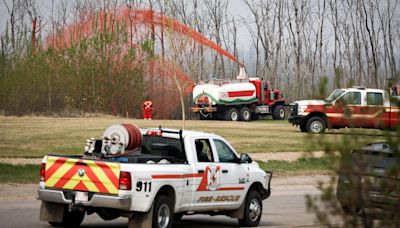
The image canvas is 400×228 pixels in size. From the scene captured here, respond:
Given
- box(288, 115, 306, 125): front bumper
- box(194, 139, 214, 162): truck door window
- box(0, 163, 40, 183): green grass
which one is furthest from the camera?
box(288, 115, 306, 125): front bumper

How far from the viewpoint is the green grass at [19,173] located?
22219mm

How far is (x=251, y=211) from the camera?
15.4 meters

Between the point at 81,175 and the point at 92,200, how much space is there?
0.43 metres

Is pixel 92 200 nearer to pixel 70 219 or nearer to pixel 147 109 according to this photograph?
pixel 70 219

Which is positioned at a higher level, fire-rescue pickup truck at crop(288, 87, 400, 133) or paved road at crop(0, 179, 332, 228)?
fire-rescue pickup truck at crop(288, 87, 400, 133)

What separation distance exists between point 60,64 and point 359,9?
108ft

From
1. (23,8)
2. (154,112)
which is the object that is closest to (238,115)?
(154,112)

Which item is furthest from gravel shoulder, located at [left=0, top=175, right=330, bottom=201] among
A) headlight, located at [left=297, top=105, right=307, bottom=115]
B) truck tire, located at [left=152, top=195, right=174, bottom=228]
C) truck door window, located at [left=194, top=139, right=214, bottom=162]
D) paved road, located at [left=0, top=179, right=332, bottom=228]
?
headlight, located at [left=297, top=105, right=307, bottom=115]

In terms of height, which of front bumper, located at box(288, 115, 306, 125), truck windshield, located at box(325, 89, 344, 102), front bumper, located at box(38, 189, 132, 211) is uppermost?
truck windshield, located at box(325, 89, 344, 102)

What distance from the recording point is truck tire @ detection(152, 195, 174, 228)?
1278 centimetres

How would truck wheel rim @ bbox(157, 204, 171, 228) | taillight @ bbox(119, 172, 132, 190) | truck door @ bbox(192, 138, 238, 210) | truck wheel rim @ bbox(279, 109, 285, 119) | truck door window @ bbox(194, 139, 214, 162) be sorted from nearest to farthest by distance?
taillight @ bbox(119, 172, 132, 190)
truck wheel rim @ bbox(157, 204, 171, 228)
truck door @ bbox(192, 138, 238, 210)
truck door window @ bbox(194, 139, 214, 162)
truck wheel rim @ bbox(279, 109, 285, 119)

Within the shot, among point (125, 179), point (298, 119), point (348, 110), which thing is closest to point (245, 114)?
point (298, 119)

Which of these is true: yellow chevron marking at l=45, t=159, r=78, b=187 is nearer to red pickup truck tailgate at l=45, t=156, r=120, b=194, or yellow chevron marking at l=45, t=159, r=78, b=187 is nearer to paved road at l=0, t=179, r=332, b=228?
red pickup truck tailgate at l=45, t=156, r=120, b=194

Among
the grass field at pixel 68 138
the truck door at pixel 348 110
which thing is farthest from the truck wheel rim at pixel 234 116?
the truck door at pixel 348 110
